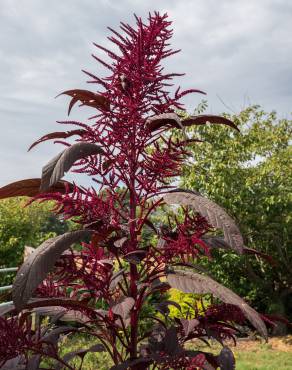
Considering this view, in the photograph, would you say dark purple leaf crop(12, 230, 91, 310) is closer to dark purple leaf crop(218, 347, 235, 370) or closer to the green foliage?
dark purple leaf crop(218, 347, 235, 370)

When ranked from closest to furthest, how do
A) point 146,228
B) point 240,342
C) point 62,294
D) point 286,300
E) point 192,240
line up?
1. point 192,240
2. point 62,294
3. point 146,228
4. point 240,342
5. point 286,300

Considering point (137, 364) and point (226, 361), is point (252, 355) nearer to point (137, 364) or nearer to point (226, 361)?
point (226, 361)

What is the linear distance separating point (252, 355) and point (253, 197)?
3148 millimetres

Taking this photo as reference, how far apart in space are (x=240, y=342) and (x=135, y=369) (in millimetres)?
6759

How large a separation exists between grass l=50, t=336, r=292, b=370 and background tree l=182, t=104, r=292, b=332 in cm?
146

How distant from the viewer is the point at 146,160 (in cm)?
164

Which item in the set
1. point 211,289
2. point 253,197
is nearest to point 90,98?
point 211,289

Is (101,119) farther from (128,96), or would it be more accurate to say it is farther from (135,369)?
(135,369)

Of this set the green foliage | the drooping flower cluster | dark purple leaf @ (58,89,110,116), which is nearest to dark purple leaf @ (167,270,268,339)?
the drooping flower cluster

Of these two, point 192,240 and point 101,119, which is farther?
point 101,119

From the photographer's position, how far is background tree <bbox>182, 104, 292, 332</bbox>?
861 centimetres

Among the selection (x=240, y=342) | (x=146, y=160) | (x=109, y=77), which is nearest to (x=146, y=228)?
(x=146, y=160)

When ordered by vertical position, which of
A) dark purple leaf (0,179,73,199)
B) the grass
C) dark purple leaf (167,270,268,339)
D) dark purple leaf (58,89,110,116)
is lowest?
the grass

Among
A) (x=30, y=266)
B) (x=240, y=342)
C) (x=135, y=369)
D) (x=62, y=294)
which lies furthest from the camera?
(x=240, y=342)
